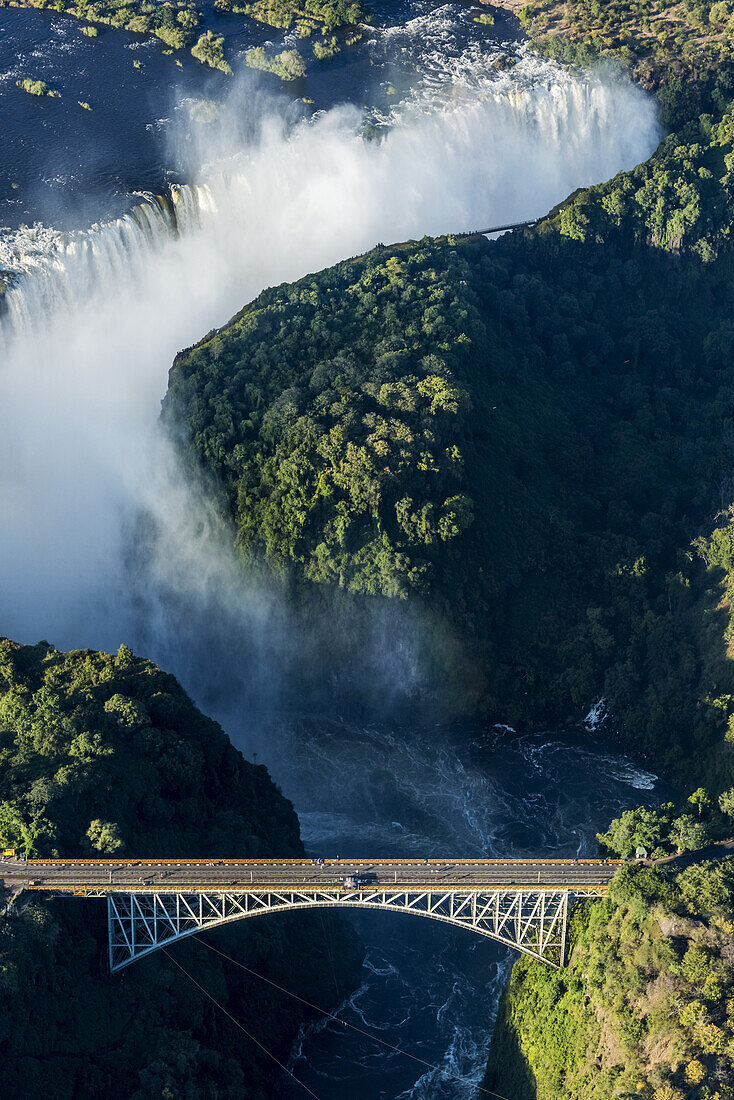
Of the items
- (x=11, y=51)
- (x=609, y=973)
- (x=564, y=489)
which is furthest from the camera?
(x=11, y=51)

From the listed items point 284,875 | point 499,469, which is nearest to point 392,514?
point 499,469

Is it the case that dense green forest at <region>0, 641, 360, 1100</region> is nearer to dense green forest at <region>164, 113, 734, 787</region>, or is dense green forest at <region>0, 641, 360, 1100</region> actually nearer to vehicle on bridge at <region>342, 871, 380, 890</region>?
vehicle on bridge at <region>342, 871, 380, 890</region>

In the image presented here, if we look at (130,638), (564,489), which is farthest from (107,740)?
(564,489)

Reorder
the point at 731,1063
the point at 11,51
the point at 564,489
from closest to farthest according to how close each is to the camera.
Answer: the point at 731,1063 → the point at 564,489 → the point at 11,51

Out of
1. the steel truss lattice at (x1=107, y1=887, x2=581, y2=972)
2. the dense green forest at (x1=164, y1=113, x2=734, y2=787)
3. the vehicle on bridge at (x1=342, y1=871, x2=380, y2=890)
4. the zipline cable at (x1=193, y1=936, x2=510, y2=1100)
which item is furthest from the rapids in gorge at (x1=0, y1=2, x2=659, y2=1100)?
the vehicle on bridge at (x1=342, y1=871, x2=380, y2=890)

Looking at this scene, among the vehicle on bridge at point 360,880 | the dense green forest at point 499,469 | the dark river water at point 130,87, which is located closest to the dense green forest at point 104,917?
the vehicle on bridge at point 360,880

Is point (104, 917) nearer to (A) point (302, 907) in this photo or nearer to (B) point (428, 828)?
(A) point (302, 907)

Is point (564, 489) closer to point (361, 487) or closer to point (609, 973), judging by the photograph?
point (361, 487)

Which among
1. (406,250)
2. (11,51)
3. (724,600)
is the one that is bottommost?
(724,600)
